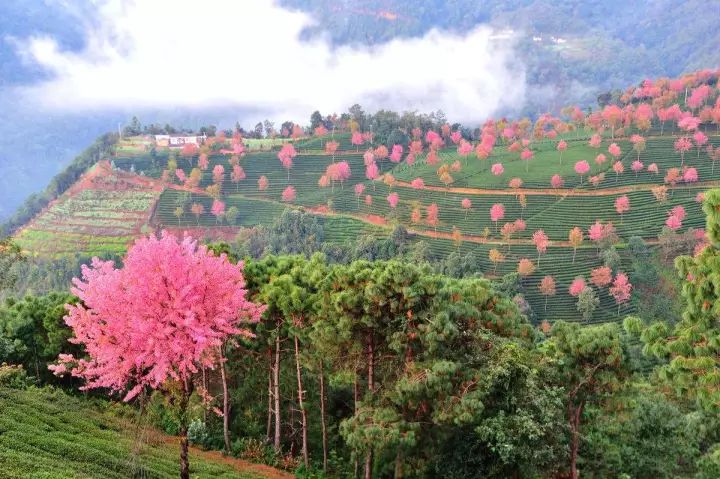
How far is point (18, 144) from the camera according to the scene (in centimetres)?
12419

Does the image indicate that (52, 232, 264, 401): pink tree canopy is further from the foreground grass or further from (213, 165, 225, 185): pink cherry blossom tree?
(213, 165, 225, 185): pink cherry blossom tree

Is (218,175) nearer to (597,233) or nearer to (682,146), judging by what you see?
(597,233)

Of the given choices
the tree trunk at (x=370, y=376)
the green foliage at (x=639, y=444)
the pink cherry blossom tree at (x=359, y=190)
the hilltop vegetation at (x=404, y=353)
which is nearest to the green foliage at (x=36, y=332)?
the hilltop vegetation at (x=404, y=353)

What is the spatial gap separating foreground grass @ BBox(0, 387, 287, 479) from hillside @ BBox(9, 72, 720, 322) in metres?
33.8

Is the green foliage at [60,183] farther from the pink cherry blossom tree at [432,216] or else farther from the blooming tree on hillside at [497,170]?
the blooming tree on hillside at [497,170]

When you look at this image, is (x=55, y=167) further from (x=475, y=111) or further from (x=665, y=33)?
(x=665, y=33)

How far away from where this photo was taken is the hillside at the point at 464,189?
4941 cm

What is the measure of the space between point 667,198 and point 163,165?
5327 centimetres

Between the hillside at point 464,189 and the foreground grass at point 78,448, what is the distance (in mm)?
33821

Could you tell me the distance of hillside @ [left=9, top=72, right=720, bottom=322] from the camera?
162ft

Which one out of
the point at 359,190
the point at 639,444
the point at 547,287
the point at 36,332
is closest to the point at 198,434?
the point at 36,332

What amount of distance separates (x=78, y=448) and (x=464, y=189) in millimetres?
52903

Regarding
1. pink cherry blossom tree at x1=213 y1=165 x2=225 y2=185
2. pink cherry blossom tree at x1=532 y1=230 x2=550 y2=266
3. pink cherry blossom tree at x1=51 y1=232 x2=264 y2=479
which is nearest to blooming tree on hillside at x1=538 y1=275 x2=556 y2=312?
pink cherry blossom tree at x1=532 y1=230 x2=550 y2=266

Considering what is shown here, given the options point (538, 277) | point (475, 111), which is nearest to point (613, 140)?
point (538, 277)
